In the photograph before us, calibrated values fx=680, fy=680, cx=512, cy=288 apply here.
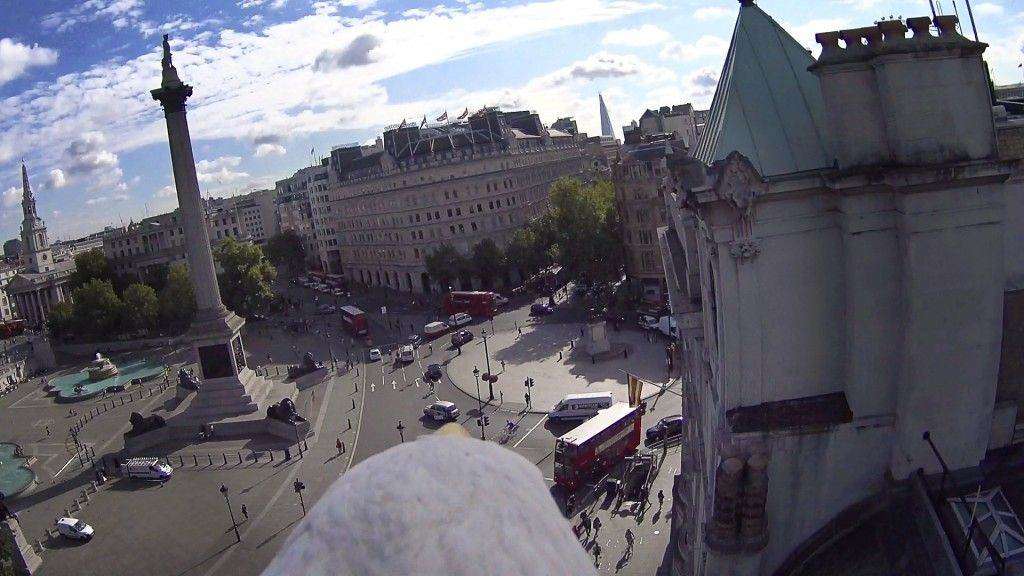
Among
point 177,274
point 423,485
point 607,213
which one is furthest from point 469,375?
point 177,274

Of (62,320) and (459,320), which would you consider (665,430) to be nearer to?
(459,320)

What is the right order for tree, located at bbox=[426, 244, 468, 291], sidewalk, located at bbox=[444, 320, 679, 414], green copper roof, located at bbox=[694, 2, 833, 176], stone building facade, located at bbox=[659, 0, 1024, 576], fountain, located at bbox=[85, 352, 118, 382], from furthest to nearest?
tree, located at bbox=[426, 244, 468, 291] < fountain, located at bbox=[85, 352, 118, 382] < sidewalk, located at bbox=[444, 320, 679, 414] < green copper roof, located at bbox=[694, 2, 833, 176] < stone building facade, located at bbox=[659, 0, 1024, 576]

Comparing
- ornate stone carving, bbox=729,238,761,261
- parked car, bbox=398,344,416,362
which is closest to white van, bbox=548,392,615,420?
parked car, bbox=398,344,416,362

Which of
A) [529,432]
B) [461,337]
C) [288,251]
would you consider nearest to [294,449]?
[529,432]

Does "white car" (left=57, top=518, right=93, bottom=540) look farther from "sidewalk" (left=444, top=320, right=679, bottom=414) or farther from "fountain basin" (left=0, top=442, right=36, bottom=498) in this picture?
"sidewalk" (left=444, top=320, right=679, bottom=414)

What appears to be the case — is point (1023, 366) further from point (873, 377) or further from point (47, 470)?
point (47, 470)

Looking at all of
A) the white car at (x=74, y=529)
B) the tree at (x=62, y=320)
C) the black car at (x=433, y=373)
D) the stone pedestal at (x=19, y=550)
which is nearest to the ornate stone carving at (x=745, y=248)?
the stone pedestal at (x=19, y=550)
